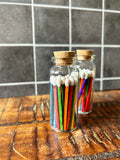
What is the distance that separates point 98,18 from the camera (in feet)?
2.95

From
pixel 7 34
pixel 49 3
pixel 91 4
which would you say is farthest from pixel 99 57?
pixel 7 34

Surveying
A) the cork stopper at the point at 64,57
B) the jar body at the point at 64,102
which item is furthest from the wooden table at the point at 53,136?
the cork stopper at the point at 64,57

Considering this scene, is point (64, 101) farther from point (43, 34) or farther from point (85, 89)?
point (43, 34)

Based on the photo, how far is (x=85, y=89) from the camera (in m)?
0.59

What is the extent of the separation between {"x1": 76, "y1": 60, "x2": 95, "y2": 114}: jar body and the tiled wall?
294 millimetres

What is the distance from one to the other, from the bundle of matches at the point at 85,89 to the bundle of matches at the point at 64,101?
4.5 inches

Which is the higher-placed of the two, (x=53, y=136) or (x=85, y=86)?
(x=85, y=86)

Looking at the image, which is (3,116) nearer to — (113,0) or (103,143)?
(103,143)

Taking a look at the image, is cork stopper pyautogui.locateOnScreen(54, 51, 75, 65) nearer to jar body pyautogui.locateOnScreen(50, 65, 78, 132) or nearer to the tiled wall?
jar body pyautogui.locateOnScreen(50, 65, 78, 132)

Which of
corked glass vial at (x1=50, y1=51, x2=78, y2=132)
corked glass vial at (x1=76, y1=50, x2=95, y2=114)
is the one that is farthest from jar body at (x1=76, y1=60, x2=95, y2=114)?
corked glass vial at (x1=50, y1=51, x2=78, y2=132)

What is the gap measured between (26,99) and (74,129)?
1.35 feet

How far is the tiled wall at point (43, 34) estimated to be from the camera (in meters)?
0.79

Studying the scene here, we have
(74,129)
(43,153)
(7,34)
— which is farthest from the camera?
(7,34)

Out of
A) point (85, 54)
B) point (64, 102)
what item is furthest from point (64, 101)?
point (85, 54)
